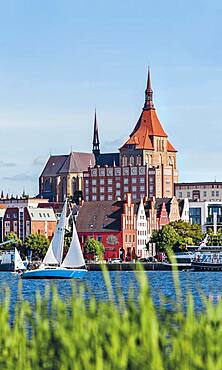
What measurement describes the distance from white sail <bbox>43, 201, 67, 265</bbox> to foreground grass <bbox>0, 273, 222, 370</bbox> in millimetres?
83299

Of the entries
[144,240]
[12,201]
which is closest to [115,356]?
[144,240]

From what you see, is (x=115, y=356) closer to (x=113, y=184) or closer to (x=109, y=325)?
(x=109, y=325)

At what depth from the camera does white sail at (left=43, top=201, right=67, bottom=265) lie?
99.4m

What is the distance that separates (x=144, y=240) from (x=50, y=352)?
140883mm

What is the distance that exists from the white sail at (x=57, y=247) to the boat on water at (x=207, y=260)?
28.9m

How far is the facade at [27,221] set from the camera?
6289 inches

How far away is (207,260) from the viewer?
129 m

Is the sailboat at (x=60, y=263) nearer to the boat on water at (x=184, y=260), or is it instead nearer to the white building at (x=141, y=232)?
the boat on water at (x=184, y=260)

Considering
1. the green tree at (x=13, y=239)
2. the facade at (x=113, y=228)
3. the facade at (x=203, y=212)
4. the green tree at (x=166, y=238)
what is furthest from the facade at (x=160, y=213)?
the green tree at (x=13, y=239)

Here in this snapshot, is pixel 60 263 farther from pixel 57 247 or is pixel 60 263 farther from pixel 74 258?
pixel 57 247

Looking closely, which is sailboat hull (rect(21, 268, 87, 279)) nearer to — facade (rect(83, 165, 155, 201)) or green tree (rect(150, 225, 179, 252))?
green tree (rect(150, 225, 179, 252))

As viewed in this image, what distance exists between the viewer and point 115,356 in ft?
44.9

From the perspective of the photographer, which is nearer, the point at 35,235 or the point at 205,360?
the point at 205,360

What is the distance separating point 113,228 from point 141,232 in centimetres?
593
